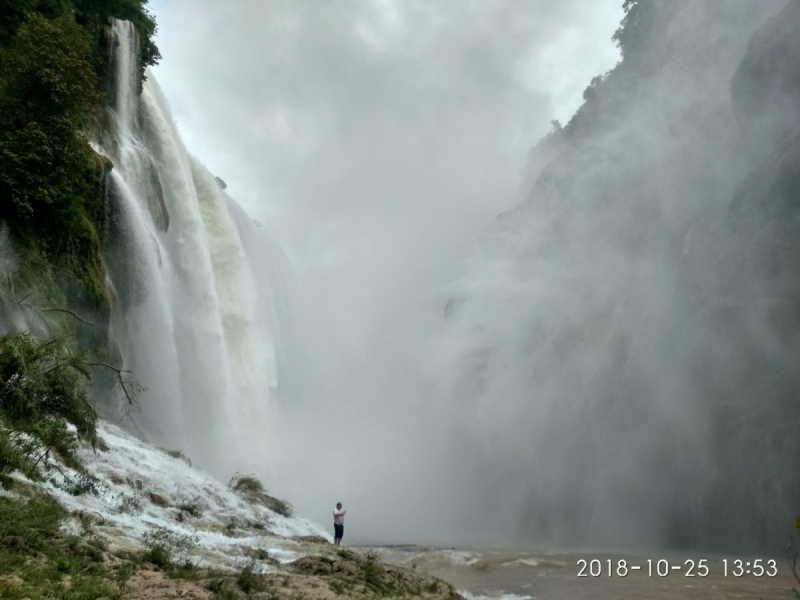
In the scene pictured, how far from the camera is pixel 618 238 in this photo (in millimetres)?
38031

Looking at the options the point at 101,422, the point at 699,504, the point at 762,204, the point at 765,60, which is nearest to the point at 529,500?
the point at 699,504

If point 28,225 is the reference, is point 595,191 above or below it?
above

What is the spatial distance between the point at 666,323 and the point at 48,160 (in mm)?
24313

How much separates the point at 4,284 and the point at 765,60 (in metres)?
32.6

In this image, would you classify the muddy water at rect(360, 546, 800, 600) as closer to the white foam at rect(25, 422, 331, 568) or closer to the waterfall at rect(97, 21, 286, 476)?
the white foam at rect(25, 422, 331, 568)

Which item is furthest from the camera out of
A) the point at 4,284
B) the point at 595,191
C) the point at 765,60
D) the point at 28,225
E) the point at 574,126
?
the point at 574,126

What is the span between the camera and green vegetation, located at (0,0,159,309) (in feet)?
43.4

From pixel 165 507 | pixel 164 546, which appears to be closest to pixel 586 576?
pixel 165 507

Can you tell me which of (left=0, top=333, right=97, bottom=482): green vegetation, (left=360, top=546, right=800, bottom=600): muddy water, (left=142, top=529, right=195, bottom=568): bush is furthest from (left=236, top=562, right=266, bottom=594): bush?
(left=360, top=546, right=800, bottom=600): muddy water

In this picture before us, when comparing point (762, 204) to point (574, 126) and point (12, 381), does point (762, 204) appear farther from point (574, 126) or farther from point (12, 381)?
point (574, 126)

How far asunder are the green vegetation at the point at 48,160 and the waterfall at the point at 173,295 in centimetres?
305

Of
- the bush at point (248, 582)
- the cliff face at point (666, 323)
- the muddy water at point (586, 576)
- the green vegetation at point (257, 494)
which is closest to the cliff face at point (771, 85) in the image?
the cliff face at point (666, 323)

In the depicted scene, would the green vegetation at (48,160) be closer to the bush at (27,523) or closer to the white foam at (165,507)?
the white foam at (165,507)

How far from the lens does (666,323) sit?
2736cm
